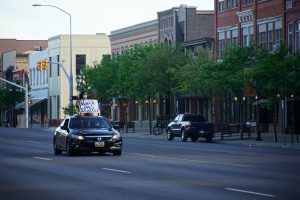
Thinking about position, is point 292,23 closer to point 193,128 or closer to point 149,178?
point 193,128

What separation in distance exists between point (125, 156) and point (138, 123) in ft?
217

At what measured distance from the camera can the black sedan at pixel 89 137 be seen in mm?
34688

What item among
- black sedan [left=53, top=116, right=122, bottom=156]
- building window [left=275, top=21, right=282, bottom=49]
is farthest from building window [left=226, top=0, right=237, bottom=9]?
black sedan [left=53, top=116, right=122, bottom=156]

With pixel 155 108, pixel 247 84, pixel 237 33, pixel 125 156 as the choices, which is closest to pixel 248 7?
pixel 237 33

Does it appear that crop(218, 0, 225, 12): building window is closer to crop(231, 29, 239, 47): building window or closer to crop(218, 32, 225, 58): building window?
crop(218, 32, 225, 58): building window

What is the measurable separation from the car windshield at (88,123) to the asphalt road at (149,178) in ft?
9.26

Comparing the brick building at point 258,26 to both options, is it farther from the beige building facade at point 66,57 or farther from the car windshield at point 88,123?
the beige building facade at point 66,57

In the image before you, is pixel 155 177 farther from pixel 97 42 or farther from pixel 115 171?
pixel 97 42

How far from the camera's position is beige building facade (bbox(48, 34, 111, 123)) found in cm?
11631

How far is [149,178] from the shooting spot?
2284cm

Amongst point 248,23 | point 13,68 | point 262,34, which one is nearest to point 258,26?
point 262,34

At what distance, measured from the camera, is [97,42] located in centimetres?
11925

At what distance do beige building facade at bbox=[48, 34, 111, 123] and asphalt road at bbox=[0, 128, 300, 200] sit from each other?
8318cm

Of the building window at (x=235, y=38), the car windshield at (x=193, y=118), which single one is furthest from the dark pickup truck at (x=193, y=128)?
the building window at (x=235, y=38)
